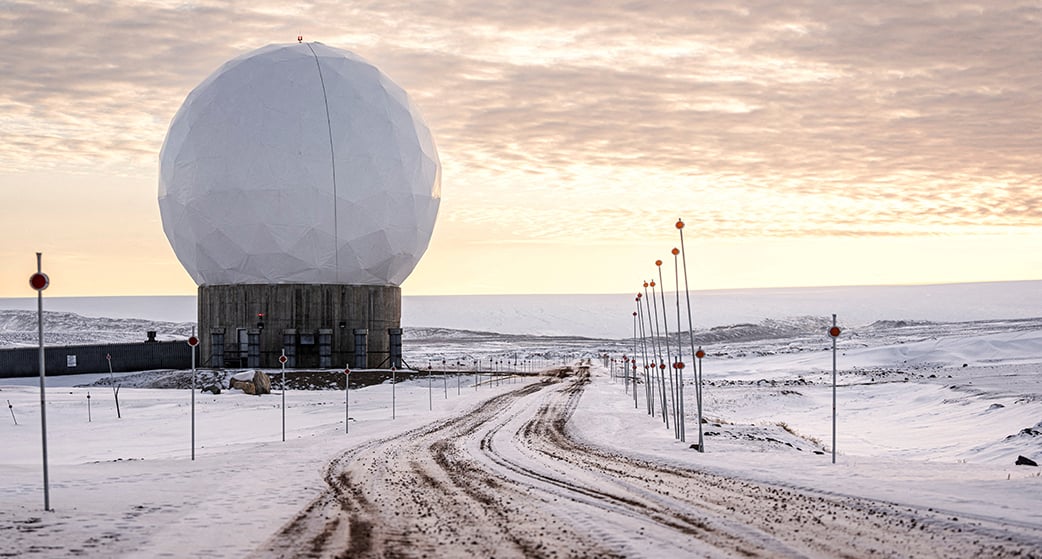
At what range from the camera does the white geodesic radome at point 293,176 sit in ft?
178

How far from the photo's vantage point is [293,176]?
53969 millimetres

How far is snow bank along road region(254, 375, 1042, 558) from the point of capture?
1127 cm

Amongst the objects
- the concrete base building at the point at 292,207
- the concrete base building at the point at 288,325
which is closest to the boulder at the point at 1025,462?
the concrete base building at the point at 292,207

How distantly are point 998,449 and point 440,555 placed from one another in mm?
18080

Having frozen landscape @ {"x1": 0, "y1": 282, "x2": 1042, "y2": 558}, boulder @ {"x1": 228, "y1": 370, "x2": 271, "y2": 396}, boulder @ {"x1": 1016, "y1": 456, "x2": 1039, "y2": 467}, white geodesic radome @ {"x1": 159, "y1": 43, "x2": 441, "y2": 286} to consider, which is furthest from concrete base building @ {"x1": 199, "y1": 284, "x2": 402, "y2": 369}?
boulder @ {"x1": 1016, "y1": 456, "x2": 1039, "y2": 467}

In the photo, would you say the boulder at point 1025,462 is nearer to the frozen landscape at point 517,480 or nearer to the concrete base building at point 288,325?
the frozen landscape at point 517,480

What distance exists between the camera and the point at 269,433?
30.9m

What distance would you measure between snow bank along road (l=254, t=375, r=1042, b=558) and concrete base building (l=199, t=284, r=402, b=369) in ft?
115

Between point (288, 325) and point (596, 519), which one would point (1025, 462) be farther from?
point (288, 325)

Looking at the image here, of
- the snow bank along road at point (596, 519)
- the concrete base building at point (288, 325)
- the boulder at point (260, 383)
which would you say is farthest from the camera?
the concrete base building at point (288, 325)

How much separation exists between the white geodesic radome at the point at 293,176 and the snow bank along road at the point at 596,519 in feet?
115

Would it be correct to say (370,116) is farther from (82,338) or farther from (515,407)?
(82,338)

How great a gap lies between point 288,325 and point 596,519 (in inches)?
1741

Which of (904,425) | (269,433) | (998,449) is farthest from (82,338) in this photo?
(998,449)
